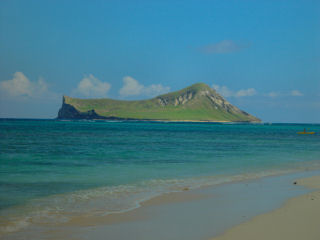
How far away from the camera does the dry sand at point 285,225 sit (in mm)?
8141

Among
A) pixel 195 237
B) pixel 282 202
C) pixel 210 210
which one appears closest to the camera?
pixel 195 237

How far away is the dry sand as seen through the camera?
8141mm

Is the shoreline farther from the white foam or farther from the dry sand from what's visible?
the white foam

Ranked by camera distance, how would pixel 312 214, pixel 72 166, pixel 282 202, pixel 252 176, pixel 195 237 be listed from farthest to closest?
pixel 72 166
pixel 252 176
pixel 282 202
pixel 312 214
pixel 195 237

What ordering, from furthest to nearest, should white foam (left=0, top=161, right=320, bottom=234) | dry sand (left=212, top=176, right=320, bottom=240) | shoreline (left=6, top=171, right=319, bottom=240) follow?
→ white foam (left=0, top=161, right=320, bottom=234) < shoreline (left=6, top=171, right=319, bottom=240) < dry sand (left=212, top=176, right=320, bottom=240)

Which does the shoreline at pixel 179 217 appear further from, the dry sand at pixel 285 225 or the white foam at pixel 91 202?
the white foam at pixel 91 202

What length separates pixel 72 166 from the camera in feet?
71.9

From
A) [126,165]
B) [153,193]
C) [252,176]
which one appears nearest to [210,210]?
[153,193]

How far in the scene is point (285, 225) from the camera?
905 cm

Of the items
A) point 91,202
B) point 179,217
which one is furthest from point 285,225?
point 91,202

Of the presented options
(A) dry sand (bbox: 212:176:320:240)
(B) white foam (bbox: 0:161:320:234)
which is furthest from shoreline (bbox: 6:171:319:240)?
(B) white foam (bbox: 0:161:320:234)

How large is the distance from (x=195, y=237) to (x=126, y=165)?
50.0 ft

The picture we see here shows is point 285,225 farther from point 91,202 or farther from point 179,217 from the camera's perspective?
point 91,202

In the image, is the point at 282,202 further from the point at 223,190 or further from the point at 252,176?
the point at 252,176
